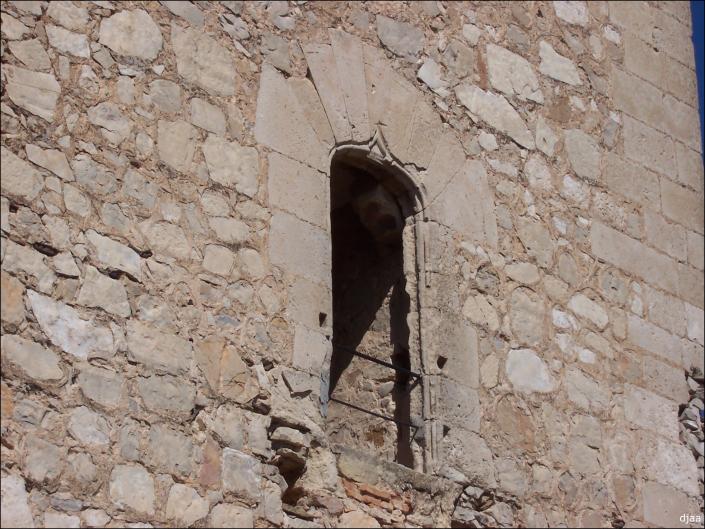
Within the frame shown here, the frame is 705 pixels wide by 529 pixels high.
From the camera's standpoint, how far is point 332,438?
675 cm

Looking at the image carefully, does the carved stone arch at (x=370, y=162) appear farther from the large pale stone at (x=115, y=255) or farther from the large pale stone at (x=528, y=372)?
the large pale stone at (x=115, y=255)

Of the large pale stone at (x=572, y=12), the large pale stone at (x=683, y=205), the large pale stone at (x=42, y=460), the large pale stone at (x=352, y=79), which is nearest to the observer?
the large pale stone at (x=42, y=460)

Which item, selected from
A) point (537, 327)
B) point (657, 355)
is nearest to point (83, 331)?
point (537, 327)

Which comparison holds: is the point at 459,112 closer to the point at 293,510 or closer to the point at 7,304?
the point at 293,510

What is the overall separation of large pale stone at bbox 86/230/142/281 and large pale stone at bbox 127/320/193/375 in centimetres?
22

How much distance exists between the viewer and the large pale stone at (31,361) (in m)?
4.89

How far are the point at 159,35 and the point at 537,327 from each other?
7.61 feet

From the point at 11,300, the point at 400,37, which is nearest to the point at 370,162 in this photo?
the point at 400,37

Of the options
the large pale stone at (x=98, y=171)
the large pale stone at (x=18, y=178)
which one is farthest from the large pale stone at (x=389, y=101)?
the large pale stone at (x=18, y=178)

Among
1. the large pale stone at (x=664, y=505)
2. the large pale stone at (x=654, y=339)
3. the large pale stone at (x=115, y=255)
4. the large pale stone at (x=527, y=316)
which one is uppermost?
the large pale stone at (x=654, y=339)

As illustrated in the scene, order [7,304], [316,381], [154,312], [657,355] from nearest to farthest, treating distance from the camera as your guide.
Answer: [7,304]
[154,312]
[316,381]
[657,355]

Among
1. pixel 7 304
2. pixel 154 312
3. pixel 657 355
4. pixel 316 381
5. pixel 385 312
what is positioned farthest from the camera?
pixel 657 355

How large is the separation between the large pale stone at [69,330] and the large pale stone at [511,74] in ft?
9.33

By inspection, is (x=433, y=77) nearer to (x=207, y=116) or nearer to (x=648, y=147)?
(x=207, y=116)
